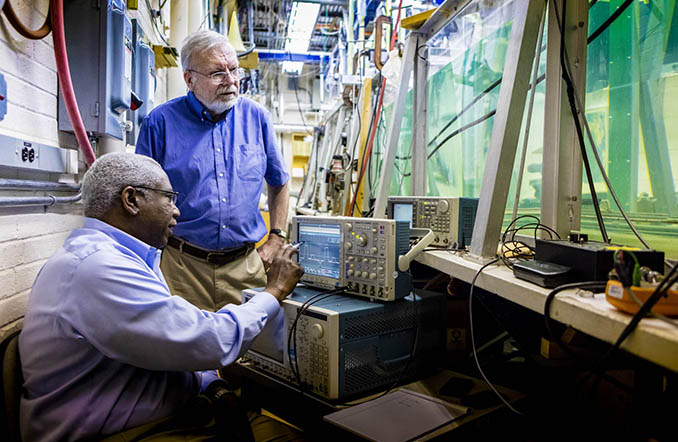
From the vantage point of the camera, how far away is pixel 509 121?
1.48 metres

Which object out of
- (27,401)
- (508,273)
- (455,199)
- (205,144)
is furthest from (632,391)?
(205,144)

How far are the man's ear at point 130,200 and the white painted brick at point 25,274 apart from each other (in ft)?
1.58

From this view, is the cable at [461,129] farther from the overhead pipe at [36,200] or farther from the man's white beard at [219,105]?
the overhead pipe at [36,200]

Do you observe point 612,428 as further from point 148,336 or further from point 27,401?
point 27,401

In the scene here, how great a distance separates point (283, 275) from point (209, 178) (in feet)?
2.32

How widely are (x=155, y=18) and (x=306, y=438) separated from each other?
2826 millimetres

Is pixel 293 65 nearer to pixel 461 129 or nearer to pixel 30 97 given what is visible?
pixel 461 129

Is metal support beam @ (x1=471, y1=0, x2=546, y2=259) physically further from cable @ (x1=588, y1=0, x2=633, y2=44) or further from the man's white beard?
the man's white beard

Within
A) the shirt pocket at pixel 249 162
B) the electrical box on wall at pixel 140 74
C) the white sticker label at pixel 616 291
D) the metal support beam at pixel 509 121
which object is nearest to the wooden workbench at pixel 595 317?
the white sticker label at pixel 616 291

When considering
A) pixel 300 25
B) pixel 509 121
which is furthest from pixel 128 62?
pixel 300 25

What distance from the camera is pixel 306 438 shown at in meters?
1.32

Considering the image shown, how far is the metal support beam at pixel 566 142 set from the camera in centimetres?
145

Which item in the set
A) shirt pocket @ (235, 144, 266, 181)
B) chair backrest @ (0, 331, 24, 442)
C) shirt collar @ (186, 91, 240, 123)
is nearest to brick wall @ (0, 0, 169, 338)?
chair backrest @ (0, 331, 24, 442)

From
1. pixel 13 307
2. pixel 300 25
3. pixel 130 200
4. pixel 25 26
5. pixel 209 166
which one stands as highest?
pixel 300 25
